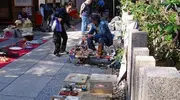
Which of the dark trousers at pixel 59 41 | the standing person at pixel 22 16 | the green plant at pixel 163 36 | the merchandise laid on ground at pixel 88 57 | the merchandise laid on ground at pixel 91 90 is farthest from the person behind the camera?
the standing person at pixel 22 16

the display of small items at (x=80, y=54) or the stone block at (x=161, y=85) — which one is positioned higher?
the stone block at (x=161, y=85)

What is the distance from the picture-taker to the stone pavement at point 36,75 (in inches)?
224

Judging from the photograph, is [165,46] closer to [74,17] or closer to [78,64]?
[78,64]

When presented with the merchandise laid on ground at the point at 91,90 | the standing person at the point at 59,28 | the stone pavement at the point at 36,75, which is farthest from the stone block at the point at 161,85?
the standing person at the point at 59,28

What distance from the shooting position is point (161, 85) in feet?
6.36

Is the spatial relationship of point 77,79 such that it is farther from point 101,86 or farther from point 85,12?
point 85,12

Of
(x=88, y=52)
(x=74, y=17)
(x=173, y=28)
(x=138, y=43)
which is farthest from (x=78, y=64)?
Result: (x=74, y=17)

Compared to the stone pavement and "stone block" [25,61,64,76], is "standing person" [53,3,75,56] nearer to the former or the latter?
the stone pavement

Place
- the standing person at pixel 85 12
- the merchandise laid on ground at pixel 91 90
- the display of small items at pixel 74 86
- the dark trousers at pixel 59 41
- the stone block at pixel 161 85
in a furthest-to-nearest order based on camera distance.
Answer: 1. the standing person at pixel 85 12
2. the dark trousers at pixel 59 41
3. the display of small items at pixel 74 86
4. the merchandise laid on ground at pixel 91 90
5. the stone block at pixel 161 85

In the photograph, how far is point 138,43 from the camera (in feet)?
12.8

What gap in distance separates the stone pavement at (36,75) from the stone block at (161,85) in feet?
12.3

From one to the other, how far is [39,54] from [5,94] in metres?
3.56

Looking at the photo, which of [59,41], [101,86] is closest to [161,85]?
[101,86]

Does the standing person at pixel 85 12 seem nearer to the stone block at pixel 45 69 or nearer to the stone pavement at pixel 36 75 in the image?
the stone pavement at pixel 36 75
